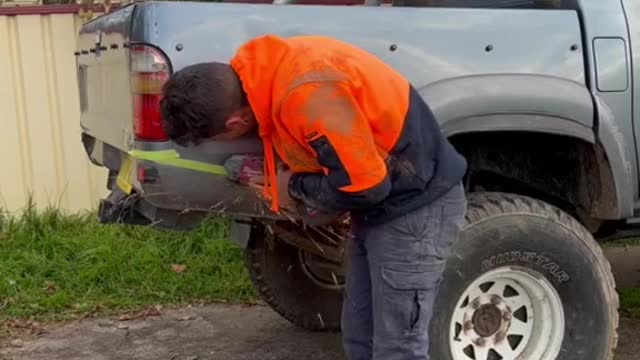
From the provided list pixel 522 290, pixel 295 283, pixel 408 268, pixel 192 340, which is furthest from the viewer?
pixel 192 340

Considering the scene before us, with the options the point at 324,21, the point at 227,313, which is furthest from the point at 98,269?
the point at 324,21

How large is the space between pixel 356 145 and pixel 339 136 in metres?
0.06

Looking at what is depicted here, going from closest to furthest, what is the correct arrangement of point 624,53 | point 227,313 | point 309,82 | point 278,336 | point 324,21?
1. point 309,82
2. point 324,21
3. point 624,53
4. point 278,336
5. point 227,313

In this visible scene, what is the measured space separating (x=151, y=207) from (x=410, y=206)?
45.4 inches

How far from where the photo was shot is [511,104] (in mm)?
3615

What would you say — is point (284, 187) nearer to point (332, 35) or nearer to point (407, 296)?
point (407, 296)

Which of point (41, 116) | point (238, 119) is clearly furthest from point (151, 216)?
point (41, 116)

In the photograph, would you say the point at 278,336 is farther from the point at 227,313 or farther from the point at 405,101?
the point at 405,101

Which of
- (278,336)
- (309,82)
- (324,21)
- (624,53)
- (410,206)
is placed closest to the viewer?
(309,82)

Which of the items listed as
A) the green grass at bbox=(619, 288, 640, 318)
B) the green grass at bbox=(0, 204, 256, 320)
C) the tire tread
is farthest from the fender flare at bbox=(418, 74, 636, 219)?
the green grass at bbox=(0, 204, 256, 320)

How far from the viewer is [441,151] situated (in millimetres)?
3082

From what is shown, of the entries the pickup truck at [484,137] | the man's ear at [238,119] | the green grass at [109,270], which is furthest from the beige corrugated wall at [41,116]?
the man's ear at [238,119]

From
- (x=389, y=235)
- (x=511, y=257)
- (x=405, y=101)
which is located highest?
(x=405, y=101)

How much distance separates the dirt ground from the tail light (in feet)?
5.94
